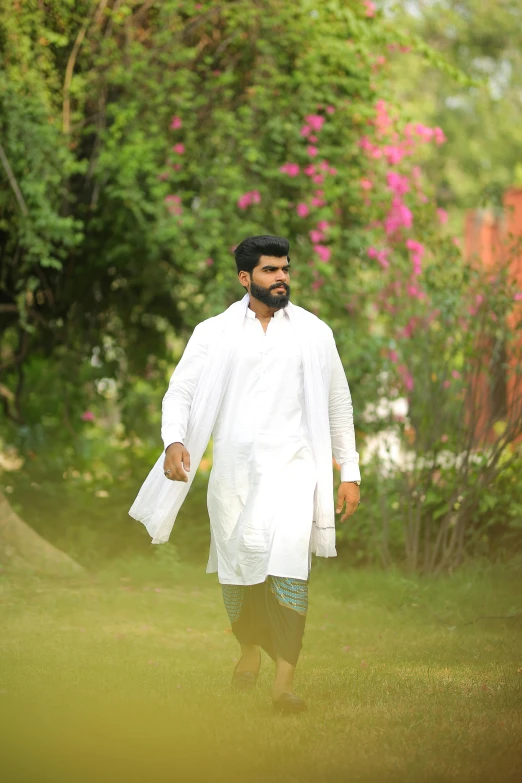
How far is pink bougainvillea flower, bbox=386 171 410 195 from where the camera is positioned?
1034 cm

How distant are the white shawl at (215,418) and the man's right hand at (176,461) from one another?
140 millimetres

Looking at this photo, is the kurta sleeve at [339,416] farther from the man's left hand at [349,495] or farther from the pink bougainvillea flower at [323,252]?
the pink bougainvillea flower at [323,252]

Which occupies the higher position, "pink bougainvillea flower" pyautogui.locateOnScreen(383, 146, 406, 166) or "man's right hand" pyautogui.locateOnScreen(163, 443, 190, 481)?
"pink bougainvillea flower" pyautogui.locateOnScreen(383, 146, 406, 166)

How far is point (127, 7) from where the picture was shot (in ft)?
32.6

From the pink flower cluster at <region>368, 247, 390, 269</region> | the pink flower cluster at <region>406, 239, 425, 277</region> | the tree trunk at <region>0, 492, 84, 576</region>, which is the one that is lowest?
the tree trunk at <region>0, 492, 84, 576</region>

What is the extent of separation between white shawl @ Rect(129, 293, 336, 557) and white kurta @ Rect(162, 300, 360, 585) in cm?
4

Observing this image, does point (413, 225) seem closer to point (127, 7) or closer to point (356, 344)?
point (356, 344)

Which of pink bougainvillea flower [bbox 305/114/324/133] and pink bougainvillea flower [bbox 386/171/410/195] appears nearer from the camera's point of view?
pink bougainvillea flower [bbox 305/114/324/133]

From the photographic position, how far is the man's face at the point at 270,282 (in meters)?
5.20

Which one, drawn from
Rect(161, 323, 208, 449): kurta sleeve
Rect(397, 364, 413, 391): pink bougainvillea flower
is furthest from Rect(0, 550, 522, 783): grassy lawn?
Rect(397, 364, 413, 391): pink bougainvillea flower

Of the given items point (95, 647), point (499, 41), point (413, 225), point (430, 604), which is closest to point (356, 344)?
point (413, 225)

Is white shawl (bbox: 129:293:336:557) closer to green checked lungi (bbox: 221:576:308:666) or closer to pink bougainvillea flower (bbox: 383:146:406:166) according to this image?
green checked lungi (bbox: 221:576:308:666)

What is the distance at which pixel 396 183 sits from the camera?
34.0 feet

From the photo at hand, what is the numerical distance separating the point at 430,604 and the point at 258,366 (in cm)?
300
